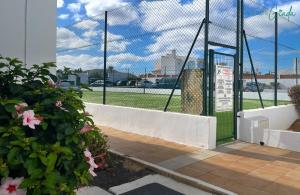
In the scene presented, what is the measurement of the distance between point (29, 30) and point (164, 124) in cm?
478

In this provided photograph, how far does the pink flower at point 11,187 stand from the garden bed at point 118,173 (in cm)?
281

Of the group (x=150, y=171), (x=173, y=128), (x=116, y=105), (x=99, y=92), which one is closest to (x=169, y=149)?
(x=173, y=128)

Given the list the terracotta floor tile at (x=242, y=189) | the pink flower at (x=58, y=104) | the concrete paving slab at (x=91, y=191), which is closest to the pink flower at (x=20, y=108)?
the pink flower at (x=58, y=104)

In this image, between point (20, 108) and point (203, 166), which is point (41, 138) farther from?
point (203, 166)

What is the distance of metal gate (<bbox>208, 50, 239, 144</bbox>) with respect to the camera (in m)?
7.61

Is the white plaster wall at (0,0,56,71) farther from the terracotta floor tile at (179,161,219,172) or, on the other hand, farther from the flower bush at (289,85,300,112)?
the flower bush at (289,85,300,112)

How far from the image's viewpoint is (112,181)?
191 inches

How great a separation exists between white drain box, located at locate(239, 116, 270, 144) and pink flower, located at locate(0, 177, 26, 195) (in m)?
7.19

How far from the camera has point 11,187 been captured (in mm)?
1888

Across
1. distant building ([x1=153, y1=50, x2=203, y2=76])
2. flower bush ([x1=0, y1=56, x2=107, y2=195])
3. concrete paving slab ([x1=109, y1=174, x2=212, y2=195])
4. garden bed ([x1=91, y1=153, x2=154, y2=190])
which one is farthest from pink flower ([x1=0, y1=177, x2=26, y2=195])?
distant building ([x1=153, y1=50, x2=203, y2=76])

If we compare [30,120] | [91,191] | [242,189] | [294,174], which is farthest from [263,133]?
[30,120]

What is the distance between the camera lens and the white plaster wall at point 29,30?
3906 millimetres

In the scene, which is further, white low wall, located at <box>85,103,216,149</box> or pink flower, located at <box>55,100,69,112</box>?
white low wall, located at <box>85,103,216,149</box>

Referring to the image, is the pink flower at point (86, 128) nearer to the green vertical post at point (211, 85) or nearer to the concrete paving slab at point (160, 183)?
the concrete paving slab at point (160, 183)
